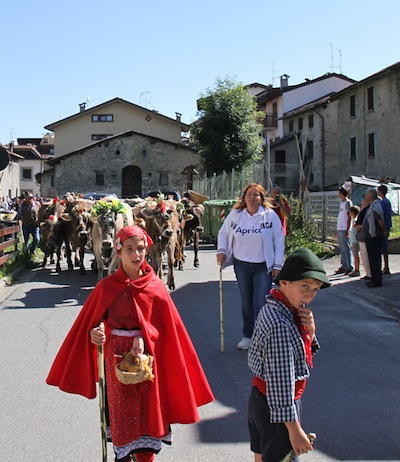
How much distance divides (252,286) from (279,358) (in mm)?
4738

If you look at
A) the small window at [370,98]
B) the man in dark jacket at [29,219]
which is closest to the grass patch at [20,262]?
the man in dark jacket at [29,219]

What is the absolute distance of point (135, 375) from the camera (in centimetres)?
366

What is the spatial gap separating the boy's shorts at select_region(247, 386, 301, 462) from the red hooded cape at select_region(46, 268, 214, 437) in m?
0.59

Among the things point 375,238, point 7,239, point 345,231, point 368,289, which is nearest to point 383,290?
point 368,289

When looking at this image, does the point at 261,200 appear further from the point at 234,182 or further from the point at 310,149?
the point at 310,149

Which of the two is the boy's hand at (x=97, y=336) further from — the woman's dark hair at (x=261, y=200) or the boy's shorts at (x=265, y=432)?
the woman's dark hair at (x=261, y=200)

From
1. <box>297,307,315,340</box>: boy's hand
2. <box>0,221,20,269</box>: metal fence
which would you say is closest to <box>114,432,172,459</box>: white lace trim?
<box>297,307,315,340</box>: boy's hand

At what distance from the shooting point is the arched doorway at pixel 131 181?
2210 inches

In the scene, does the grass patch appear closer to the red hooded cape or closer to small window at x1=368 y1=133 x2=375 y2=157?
the red hooded cape

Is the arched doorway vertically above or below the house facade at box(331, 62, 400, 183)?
below

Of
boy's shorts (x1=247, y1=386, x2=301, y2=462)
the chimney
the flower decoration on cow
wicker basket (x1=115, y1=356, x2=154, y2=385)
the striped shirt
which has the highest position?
the chimney

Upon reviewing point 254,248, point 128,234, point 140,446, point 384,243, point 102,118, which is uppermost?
point 102,118

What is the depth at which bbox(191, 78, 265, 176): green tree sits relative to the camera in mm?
46781

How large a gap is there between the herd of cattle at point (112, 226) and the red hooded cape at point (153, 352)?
15.6 feet
